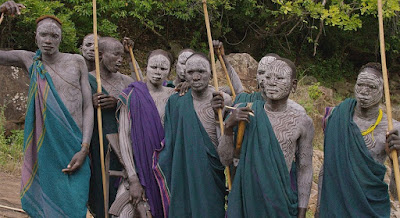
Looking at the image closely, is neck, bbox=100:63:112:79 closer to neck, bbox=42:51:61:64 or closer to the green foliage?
neck, bbox=42:51:61:64

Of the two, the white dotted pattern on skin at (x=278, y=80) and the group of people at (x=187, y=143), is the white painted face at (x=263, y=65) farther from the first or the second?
the white dotted pattern on skin at (x=278, y=80)

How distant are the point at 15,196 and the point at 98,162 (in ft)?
6.88

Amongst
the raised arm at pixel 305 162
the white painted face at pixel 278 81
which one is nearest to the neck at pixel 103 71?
the white painted face at pixel 278 81

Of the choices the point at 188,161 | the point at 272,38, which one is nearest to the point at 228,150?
the point at 188,161

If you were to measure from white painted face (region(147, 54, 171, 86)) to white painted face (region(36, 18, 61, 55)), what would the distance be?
84 centimetres

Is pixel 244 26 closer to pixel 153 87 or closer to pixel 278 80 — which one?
pixel 153 87

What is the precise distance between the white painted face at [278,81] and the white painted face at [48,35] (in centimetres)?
186

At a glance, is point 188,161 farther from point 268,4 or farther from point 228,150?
point 268,4

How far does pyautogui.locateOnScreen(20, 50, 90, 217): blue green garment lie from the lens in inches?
176

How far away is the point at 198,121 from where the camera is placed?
174 inches

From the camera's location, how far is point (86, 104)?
4.73 meters

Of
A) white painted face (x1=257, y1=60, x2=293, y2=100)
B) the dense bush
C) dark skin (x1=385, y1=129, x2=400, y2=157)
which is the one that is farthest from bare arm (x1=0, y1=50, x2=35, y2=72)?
the dense bush

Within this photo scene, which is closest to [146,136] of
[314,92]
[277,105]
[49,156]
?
[49,156]

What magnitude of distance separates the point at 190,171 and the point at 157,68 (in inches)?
40.2
